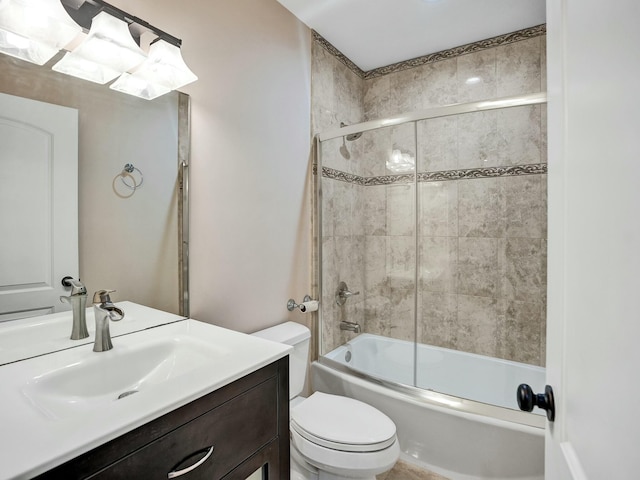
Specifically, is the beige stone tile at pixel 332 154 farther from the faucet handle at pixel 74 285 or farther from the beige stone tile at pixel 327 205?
the faucet handle at pixel 74 285

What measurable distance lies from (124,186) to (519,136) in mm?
2159

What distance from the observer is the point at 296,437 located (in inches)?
54.8

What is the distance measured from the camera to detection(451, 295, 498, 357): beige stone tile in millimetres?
2178

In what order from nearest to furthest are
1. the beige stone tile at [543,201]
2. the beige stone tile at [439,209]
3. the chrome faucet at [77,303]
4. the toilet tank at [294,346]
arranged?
the chrome faucet at [77,303] < the toilet tank at [294,346] < the beige stone tile at [543,201] < the beige stone tile at [439,209]

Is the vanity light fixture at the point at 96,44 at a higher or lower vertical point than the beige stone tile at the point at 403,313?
higher

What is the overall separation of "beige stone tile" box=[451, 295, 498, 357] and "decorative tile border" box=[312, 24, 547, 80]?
5.75 ft

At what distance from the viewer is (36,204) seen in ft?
3.25

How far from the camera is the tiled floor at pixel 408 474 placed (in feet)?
5.43

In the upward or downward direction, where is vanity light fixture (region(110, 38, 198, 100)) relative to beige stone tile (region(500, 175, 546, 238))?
upward

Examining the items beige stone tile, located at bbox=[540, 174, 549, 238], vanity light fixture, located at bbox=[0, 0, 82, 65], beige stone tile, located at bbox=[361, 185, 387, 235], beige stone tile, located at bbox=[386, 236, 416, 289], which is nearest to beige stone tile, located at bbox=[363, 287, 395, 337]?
beige stone tile, located at bbox=[386, 236, 416, 289]

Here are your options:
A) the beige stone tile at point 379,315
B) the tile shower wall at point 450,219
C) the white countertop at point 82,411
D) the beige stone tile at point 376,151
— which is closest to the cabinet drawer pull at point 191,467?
the white countertop at point 82,411

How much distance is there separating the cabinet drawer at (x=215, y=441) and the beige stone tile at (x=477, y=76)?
236 centimetres

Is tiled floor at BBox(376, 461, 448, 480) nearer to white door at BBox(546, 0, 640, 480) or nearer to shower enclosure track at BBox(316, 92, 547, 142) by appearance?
white door at BBox(546, 0, 640, 480)

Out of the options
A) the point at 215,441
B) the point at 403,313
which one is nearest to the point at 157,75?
the point at 215,441
